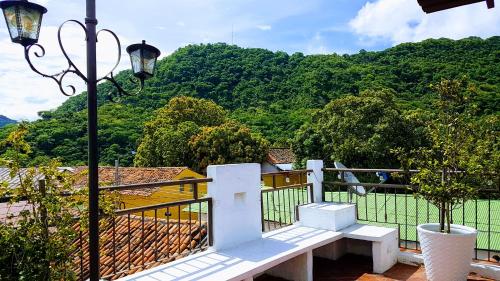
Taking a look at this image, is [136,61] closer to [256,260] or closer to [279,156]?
[256,260]

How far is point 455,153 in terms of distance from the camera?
3.75 m

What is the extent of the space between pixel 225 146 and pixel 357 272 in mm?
18578

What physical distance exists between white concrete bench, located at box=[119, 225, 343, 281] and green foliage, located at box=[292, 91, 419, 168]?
12838 millimetres

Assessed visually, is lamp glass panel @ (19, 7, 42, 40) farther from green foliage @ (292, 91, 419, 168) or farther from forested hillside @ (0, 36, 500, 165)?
green foliage @ (292, 91, 419, 168)

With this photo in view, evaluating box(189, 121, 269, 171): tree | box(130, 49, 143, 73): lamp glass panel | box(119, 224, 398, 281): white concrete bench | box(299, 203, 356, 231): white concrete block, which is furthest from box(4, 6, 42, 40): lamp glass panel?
box(189, 121, 269, 171): tree

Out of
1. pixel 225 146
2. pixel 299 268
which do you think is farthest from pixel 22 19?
pixel 225 146

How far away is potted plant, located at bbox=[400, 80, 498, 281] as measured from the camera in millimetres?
3611

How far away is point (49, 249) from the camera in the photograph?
7.22ft

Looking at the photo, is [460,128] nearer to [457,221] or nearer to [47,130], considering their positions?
[457,221]

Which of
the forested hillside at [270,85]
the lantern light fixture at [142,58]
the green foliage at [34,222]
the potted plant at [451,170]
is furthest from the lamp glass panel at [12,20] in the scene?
the forested hillside at [270,85]

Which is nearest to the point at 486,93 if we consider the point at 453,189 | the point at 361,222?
the point at 361,222

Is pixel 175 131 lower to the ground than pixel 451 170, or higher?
higher

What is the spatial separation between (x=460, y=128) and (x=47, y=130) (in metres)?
22.0

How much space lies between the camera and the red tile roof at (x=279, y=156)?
1012 inches
